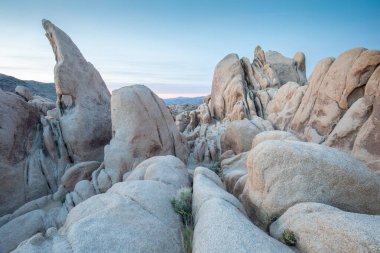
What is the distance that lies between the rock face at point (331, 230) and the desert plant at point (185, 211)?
10.4ft

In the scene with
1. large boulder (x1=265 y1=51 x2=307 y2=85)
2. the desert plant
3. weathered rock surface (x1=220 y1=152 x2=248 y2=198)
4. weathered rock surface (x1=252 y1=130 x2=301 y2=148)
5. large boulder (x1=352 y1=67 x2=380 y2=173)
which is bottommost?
weathered rock surface (x1=220 y1=152 x2=248 y2=198)

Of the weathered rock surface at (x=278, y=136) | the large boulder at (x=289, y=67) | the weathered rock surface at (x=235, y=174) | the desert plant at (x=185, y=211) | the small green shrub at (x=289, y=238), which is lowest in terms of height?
the weathered rock surface at (x=235, y=174)

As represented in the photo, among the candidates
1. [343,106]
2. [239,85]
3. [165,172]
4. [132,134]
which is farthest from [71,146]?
[239,85]

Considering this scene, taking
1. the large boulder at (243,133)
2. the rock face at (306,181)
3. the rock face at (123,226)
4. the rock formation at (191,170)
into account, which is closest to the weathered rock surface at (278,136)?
the rock formation at (191,170)

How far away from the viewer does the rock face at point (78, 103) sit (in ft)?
78.3

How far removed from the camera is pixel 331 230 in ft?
22.1

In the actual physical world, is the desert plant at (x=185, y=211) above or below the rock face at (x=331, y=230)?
below

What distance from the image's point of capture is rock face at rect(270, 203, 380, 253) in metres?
6.12

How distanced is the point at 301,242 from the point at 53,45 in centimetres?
2978

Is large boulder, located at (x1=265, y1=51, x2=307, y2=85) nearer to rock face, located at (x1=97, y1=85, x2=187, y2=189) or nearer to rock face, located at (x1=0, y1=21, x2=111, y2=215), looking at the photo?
rock face, located at (x1=97, y1=85, x2=187, y2=189)

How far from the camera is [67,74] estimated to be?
24.6 metres

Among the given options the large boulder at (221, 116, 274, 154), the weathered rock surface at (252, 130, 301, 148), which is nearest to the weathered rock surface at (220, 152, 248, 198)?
the weathered rock surface at (252, 130, 301, 148)

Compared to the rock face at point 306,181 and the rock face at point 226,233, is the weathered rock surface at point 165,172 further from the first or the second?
the rock face at point 306,181

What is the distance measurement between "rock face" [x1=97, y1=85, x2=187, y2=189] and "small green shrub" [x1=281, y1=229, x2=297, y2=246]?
14607 mm
